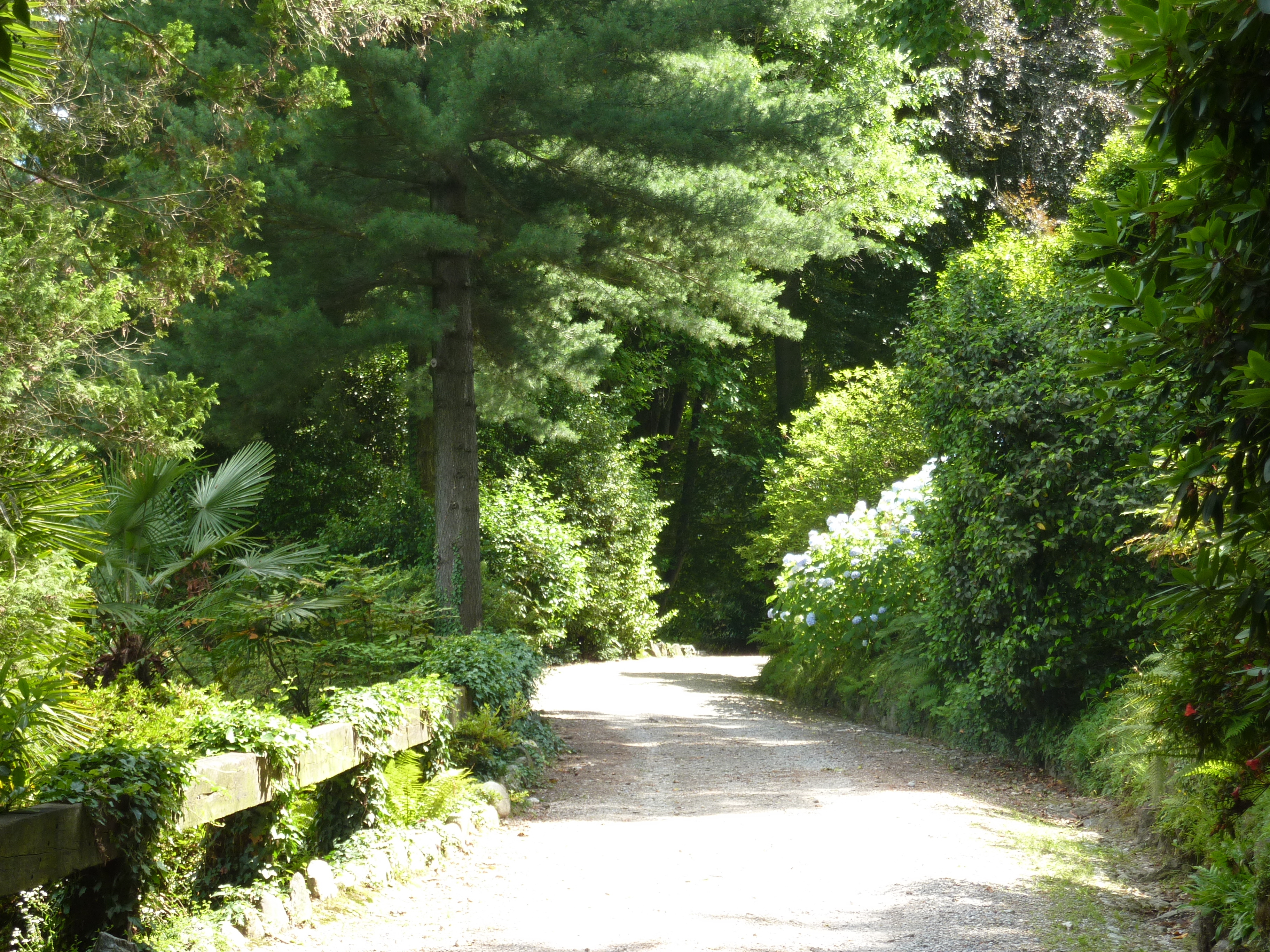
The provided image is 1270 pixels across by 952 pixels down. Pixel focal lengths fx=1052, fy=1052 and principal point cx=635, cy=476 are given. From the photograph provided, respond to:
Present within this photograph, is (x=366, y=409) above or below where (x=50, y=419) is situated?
above

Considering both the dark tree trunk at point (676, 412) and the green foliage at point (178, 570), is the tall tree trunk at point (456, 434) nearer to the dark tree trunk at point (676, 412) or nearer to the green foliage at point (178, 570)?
the green foliage at point (178, 570)

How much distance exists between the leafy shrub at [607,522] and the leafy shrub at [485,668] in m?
9.08

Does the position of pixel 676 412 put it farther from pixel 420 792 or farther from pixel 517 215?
pixel 420 792

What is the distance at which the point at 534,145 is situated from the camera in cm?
1069

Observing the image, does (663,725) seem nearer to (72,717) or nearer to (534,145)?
(534,145)

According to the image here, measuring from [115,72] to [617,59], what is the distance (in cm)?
454

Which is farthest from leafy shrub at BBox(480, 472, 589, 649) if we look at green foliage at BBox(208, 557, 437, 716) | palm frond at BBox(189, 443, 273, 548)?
palm frond at BBox(189, 443, 273, 548)

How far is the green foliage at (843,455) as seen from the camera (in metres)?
18.0

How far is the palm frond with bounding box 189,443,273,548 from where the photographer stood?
26.7 ft

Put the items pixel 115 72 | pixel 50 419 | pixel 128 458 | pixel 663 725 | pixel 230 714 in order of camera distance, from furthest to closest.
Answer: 1. pixel 663 725
2. pixel 115 72
3. pixel 128 458
4. pixel 50 419
5. pixel 230 714

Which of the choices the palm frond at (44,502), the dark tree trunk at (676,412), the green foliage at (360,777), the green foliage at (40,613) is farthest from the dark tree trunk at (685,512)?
the palm frond at (44,502)

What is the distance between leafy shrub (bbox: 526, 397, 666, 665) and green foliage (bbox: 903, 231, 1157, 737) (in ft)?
32.5

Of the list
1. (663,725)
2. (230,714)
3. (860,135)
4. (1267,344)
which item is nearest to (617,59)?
(663,725)

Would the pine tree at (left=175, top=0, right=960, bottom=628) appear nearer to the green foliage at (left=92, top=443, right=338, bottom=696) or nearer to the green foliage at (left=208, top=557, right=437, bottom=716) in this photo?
the green foliage at (left=92, top=443, right=338, bottom=696)
